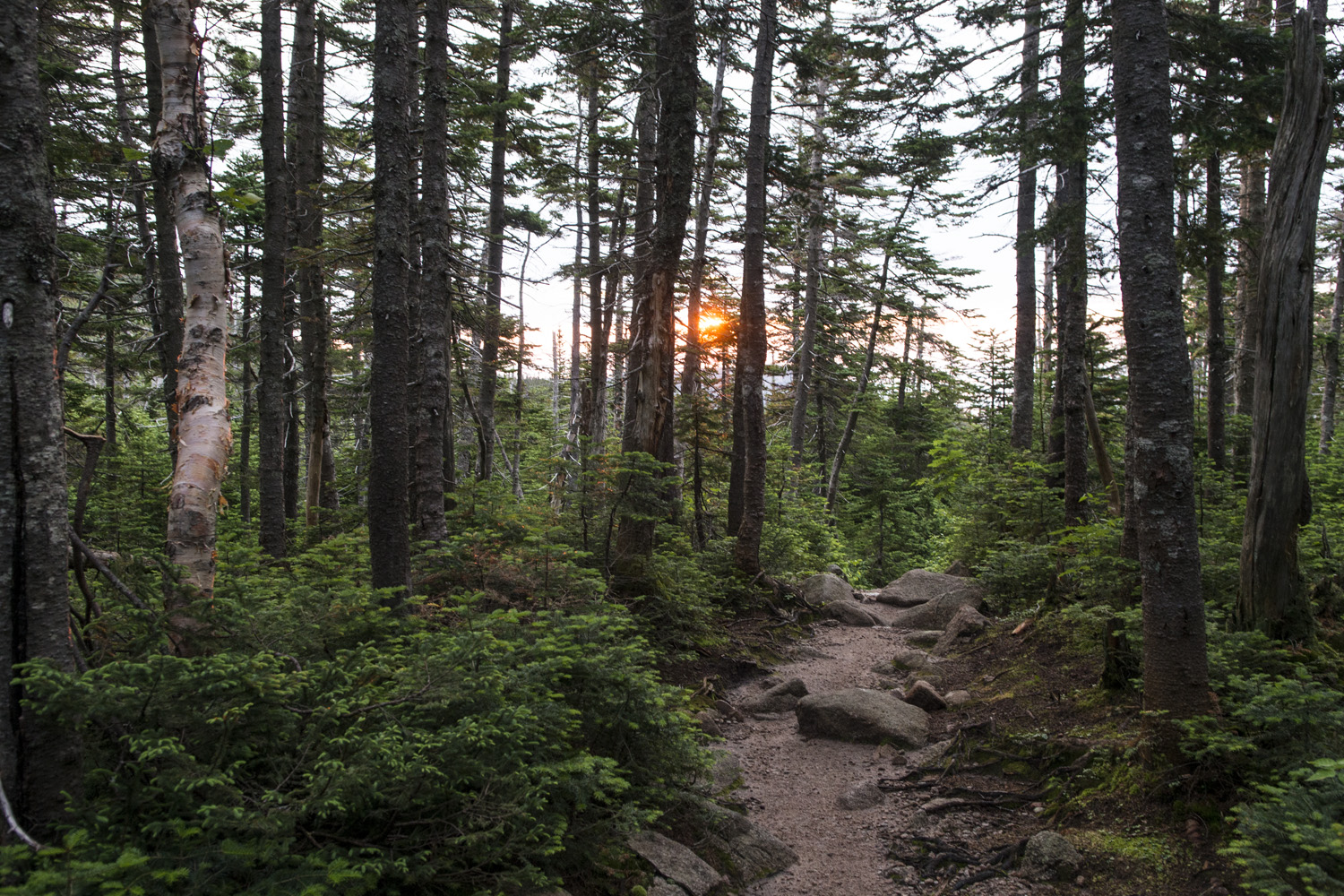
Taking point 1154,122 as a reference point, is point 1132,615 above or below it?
below

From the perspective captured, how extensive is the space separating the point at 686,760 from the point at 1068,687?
4.51m

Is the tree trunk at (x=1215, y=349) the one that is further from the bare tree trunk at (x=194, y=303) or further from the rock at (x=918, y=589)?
the bare tree trunk at (x=194, y=303)

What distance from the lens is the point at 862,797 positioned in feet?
20.1

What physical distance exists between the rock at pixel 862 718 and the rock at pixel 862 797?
3.41ft

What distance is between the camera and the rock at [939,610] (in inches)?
485

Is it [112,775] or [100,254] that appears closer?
[112,775]

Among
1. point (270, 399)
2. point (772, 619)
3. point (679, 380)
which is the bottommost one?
point (772, 619)

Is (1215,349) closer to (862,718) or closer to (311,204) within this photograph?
(862,718)

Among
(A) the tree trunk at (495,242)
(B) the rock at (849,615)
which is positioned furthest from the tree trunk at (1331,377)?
(A) the tree trunk at (495,242)

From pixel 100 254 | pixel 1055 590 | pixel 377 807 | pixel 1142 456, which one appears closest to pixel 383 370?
pixel 377 807

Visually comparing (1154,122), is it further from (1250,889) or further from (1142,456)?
(1250,889)

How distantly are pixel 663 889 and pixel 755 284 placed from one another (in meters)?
10.2

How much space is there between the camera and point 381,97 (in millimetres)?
6652

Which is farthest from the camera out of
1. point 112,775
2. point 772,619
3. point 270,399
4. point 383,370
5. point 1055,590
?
point 772,619
